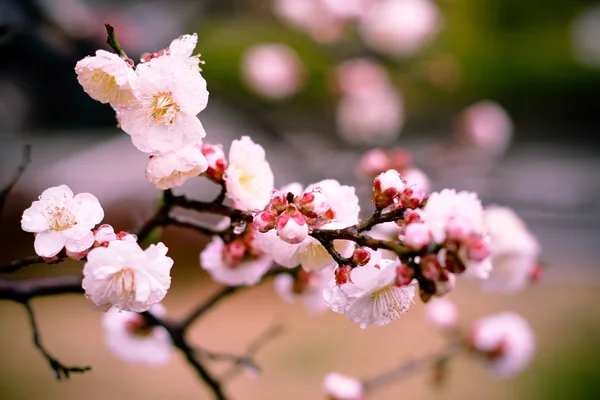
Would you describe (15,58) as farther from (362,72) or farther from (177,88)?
(177,88)

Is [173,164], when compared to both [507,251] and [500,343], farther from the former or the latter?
[500,343]

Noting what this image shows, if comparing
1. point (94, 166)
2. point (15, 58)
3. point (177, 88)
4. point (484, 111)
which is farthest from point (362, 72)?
point (177, 88)

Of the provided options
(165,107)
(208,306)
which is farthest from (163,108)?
(208,306)

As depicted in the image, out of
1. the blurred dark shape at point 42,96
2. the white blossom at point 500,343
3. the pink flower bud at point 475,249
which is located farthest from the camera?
the blurred dark shape at point 42,96

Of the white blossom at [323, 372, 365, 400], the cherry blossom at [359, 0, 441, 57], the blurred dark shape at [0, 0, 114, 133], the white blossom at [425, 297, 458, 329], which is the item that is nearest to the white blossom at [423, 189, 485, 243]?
the white blossom at [323, 372, 365, 400]

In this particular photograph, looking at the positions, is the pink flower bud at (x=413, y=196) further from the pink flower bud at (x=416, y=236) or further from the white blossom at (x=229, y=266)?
the white blossom at (x=229, y=266)

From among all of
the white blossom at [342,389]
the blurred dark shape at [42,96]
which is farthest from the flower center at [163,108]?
the blurred dark shape at [42,96]

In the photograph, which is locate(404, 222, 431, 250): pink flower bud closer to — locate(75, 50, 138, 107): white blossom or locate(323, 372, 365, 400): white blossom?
locate(75, 50, 138, 107): white blossom
